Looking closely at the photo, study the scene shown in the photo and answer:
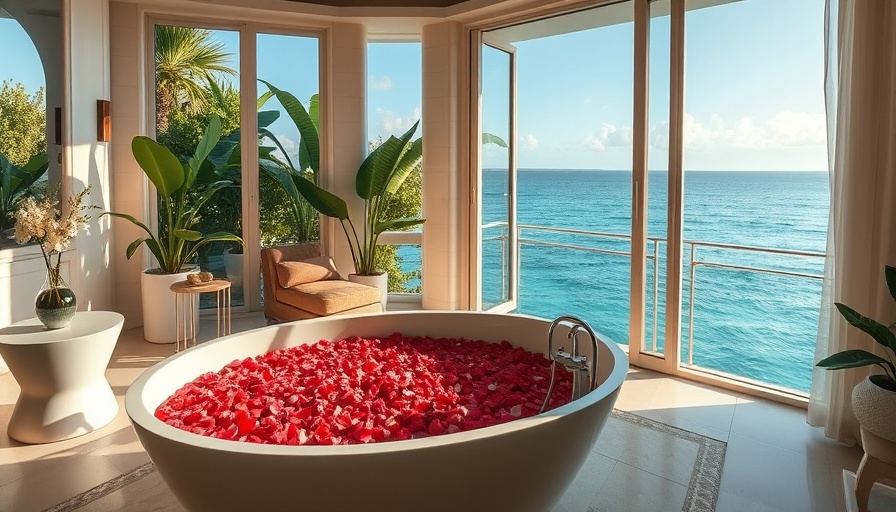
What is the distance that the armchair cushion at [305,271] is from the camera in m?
4.77

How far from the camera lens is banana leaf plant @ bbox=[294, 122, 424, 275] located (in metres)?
5.29

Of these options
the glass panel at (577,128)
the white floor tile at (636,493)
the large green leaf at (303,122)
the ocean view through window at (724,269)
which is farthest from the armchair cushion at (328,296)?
the glass panel at (577,128)

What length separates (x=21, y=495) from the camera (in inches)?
94.6

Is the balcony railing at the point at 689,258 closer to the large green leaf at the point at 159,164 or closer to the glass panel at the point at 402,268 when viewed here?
the glass panel at the point at 402,268

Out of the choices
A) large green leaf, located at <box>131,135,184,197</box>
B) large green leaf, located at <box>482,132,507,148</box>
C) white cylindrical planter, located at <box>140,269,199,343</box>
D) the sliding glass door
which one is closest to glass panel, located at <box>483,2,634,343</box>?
the sliding glass door

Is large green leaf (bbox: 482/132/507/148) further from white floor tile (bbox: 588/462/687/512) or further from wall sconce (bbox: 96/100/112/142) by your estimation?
white floor tile (bbox: 588/462/687/512)

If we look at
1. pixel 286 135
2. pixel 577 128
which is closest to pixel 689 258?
pixel 286 135

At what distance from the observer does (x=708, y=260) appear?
12.1 m

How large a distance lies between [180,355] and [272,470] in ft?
3.87

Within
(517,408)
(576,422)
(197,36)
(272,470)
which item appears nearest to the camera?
(272,470)

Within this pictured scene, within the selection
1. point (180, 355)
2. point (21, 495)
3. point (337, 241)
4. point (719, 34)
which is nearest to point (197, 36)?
point (337, 241)

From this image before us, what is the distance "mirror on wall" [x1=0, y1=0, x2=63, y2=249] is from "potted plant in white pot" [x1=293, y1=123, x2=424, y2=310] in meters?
1.85

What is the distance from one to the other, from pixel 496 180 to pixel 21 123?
Answer: 3759 millimetres

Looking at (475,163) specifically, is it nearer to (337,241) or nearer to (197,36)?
(337,241)
